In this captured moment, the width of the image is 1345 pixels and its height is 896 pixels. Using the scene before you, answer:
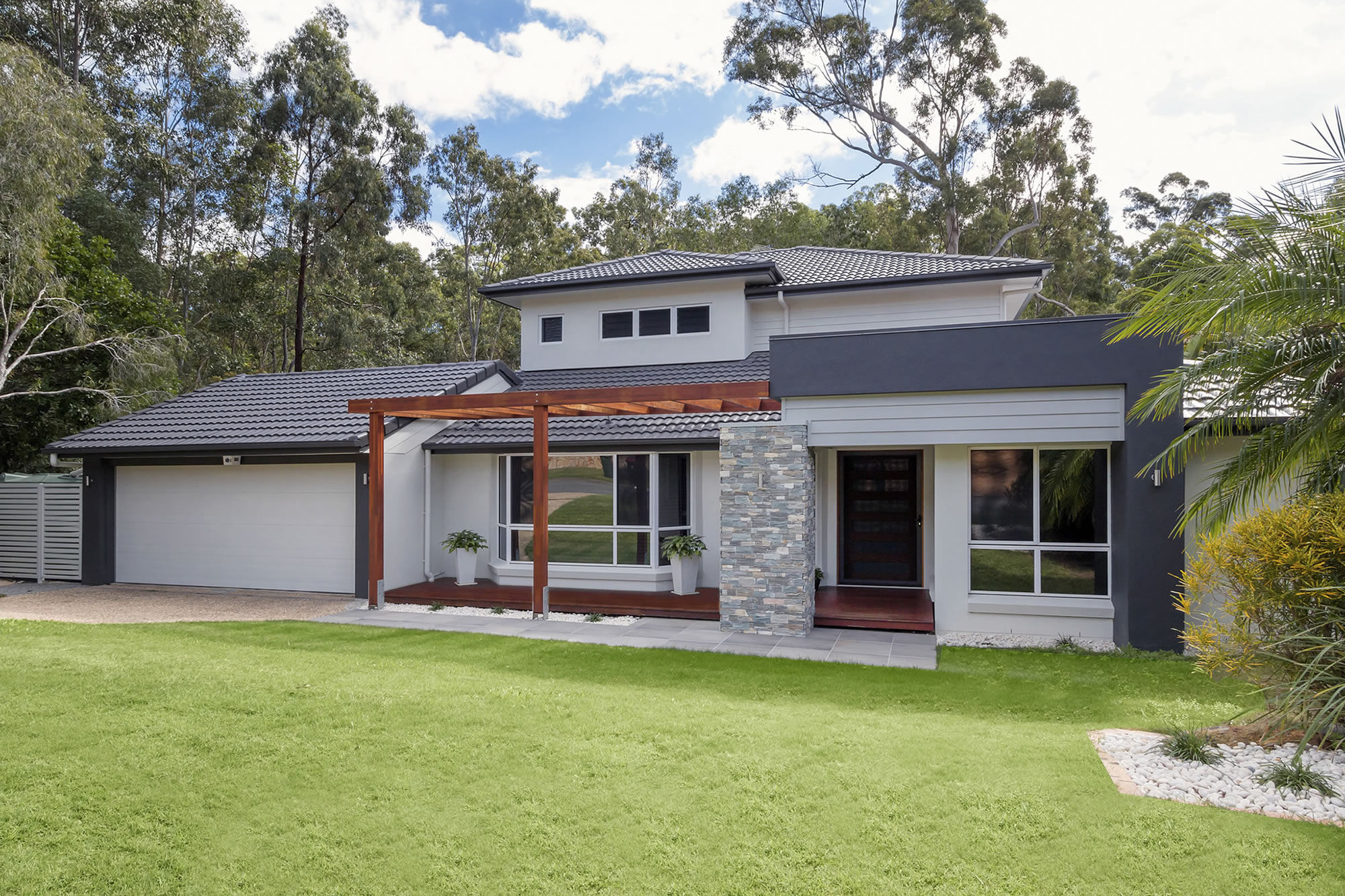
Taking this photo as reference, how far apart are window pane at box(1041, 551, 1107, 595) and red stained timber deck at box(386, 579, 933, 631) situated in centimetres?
152

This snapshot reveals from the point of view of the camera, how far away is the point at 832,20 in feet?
90.3

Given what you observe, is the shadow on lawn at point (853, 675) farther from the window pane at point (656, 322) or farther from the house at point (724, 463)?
the window pane at point (656, 322)

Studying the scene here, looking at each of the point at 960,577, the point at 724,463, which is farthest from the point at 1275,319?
the point at 724,463

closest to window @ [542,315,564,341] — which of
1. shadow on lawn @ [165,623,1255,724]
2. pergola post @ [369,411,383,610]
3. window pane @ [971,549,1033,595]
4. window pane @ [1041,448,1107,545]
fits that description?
pergola post @ [369,411,383,610]

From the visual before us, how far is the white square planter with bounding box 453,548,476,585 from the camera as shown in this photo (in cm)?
1288

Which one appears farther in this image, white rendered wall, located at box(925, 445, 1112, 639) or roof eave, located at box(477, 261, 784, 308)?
roof eave, located at box(477, 261, 784, 308)

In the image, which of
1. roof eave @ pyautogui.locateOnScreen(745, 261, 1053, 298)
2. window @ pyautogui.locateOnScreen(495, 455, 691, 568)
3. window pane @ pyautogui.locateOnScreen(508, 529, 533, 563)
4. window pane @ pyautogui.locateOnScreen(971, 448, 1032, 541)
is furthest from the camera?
roof eave @ pyautogui.locateOnScreen(745, 261, 1053, 298)

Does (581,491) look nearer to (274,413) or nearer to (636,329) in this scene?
(636,329)

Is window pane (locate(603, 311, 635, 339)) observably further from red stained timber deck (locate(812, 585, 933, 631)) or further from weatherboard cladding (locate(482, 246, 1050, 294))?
red stained timber deck (locate(812, 585, 933, 631))

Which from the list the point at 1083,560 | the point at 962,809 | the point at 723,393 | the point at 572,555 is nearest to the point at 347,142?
the point at 572,555

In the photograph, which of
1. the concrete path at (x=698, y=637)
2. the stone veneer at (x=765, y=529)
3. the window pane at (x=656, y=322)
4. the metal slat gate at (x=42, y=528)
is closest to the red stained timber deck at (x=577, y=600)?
the concrete path at (x=698, y=637)

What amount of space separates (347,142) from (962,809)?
30416 millimetres

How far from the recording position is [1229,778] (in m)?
4.80

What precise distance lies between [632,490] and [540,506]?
6.64 feet
